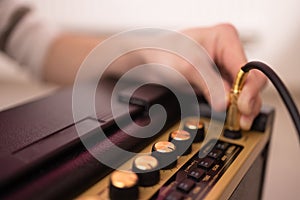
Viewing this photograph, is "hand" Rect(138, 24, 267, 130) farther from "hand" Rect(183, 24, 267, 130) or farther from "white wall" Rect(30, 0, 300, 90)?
"white wall" Rect(30, 0, 300, 90)

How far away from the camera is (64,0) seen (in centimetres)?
101

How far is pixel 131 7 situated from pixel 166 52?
403 mm

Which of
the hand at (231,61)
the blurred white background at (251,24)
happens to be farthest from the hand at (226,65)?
the blurred white background at (251,24)

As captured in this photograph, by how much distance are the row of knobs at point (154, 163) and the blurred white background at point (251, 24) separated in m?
0.29

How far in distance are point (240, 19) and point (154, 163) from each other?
1.98ft

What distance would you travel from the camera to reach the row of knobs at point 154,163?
0.29m

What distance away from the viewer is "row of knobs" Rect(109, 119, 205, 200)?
0.29 m

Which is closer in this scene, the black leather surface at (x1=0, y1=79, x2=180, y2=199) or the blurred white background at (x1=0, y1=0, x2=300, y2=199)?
the black leather surface at (x1=0, y1=79, x2=180, y2=199)

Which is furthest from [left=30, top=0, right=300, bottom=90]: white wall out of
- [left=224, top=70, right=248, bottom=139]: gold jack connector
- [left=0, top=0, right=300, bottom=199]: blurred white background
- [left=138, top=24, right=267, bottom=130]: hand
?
[left=224, top=70, right=248, bottom=139]: gold jack connector

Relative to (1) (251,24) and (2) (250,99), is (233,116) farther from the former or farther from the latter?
(1) (251,24)

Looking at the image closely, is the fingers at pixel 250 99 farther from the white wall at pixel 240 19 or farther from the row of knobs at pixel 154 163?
the white wall at pixel 240 19

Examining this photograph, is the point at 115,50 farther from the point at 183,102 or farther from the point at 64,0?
the point at 64,0

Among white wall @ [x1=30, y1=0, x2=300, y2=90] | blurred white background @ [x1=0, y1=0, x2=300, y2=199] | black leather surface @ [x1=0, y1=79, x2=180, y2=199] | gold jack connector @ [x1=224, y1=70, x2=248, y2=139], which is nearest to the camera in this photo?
black leather surface @ [x1=0, y1=79, x2=180, y2=199]

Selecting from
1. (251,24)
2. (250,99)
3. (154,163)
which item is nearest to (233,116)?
(250,99)
